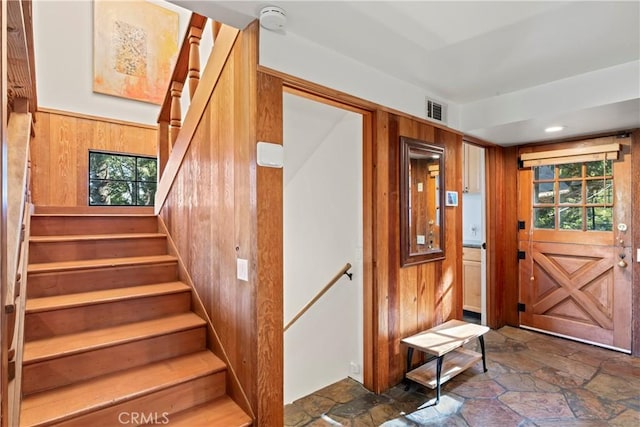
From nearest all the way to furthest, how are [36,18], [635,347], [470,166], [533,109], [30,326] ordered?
[30,326], [533,109], [635,347], [36,18], [470,166]

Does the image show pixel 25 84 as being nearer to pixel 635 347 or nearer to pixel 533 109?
pixel 533 109

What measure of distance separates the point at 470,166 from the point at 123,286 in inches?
165

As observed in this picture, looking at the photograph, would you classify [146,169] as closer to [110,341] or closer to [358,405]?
[110,341]

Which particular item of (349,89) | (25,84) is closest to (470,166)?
(349,89)

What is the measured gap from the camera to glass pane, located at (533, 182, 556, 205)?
3.77m

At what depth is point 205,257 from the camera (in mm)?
2297

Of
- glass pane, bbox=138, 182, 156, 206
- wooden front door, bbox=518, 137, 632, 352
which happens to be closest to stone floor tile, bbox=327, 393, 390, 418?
wooden front door, bbox=518, 137, 632, 352

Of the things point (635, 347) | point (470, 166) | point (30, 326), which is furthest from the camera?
point (470, 166)

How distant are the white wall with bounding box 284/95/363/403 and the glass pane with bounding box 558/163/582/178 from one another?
251 centimetres

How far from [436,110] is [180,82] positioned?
2.31m

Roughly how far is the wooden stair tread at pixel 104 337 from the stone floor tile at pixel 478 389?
2023mm

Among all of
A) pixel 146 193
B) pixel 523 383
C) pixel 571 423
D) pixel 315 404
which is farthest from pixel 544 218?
→ pixel 146 193

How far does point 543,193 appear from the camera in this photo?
3.83 meters

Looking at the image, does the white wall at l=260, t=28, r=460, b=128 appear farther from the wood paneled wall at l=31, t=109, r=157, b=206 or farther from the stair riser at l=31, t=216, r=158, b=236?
the wood paneled wall at l=31, t=109, r=157, b=206
